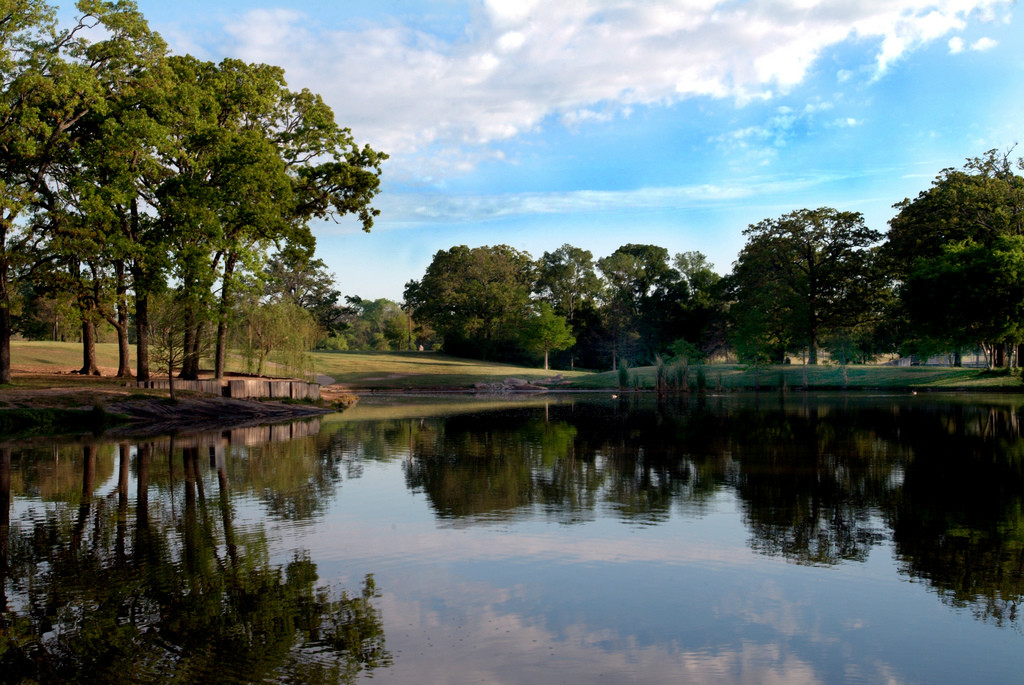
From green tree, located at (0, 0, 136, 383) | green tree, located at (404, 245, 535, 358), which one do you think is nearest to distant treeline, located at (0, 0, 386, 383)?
green tree, located at (0, 0, 136, 383)

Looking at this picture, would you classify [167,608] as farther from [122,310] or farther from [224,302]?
[122,310]

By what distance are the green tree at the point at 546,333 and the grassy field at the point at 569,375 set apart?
8980 millimetres

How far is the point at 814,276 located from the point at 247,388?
50.5 meters

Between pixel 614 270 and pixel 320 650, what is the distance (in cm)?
9866

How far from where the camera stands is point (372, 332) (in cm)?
16362

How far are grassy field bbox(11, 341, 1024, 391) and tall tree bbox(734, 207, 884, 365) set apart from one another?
4.94 meters

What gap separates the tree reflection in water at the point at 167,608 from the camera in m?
5.08

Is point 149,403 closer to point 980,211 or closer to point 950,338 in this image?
point 950,338

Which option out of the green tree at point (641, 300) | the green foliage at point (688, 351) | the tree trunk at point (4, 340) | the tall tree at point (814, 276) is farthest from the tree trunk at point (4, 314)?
the green tree at point (641, 300)

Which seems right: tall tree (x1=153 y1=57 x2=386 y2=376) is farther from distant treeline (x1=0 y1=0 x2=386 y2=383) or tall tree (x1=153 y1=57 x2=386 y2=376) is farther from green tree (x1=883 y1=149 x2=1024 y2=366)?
green tree (x1=883 y1=149 x2=1024 y2=366)

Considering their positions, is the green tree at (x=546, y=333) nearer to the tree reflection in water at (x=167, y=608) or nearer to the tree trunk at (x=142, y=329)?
the tree trunk at (x=142, y=329)

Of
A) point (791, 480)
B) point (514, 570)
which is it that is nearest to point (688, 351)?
point (791, 480)

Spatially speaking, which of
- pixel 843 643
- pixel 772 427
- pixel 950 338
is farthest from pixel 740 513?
pixel 950 338

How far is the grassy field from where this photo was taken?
1993 inches
